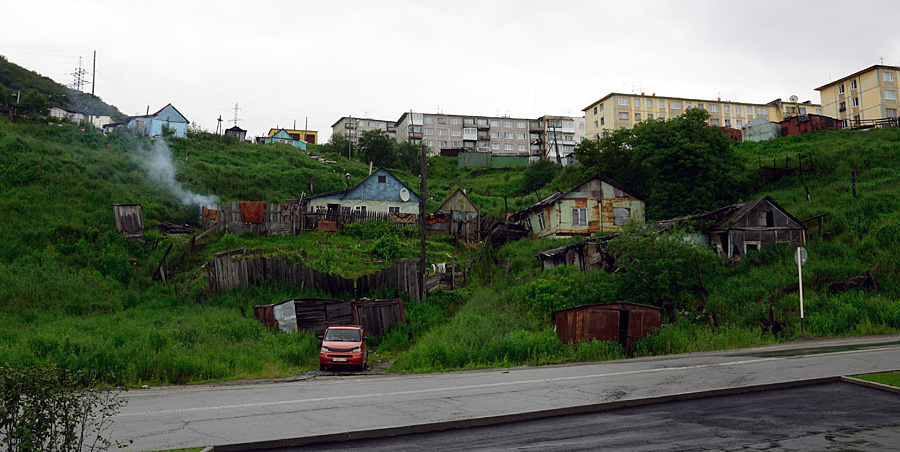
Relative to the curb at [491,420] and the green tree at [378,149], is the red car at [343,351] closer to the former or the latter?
the curb at [491,420]

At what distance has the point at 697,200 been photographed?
139 feet

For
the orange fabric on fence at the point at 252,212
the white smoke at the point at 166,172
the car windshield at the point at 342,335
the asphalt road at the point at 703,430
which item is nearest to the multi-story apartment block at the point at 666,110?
the white smoke at the point at 166,172

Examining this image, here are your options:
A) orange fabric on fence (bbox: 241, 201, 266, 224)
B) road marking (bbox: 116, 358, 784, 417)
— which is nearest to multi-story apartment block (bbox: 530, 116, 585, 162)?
orange fabric on fence (bbox: 241, 201, 266, 224)

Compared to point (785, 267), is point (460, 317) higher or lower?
lower

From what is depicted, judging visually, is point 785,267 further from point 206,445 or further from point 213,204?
point 213,204

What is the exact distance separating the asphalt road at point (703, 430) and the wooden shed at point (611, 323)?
946cm

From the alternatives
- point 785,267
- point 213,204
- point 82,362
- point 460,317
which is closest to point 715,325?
point 785,267

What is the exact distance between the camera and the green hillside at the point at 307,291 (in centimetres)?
1994

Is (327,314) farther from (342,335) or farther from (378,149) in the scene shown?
(378,149)

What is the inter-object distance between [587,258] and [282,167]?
42.2 metres

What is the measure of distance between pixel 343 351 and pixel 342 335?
110 cm

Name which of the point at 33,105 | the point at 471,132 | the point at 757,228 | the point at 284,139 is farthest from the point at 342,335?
the point at 471,132

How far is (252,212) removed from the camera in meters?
36.6

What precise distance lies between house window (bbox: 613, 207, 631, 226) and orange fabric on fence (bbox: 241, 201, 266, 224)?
2547cm
